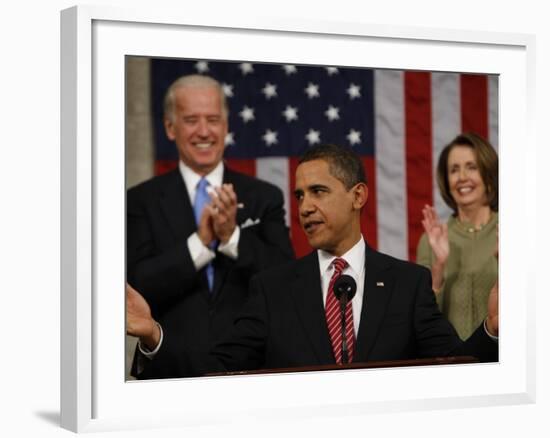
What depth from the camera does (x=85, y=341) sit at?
7.30m

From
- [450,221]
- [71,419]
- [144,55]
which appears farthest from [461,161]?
[71,419]

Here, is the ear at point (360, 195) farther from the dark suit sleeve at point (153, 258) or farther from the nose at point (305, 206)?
the dark suit sleeve at point (153, 258)

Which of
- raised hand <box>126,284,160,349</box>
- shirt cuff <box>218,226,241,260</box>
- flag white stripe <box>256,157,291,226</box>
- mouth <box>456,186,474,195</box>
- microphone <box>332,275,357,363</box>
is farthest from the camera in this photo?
mouth <box>456,186,474,195</box>

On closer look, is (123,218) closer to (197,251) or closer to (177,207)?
(177,207)

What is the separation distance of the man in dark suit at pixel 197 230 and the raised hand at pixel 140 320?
0.13ft

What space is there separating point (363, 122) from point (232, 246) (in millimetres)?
1083

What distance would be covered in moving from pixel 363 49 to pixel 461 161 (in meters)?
0.94

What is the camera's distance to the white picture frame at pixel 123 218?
7312 mm

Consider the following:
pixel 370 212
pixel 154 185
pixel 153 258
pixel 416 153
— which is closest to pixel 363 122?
pixel 416 153

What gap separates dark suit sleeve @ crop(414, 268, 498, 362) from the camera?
8203mm

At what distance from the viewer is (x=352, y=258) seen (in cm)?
805

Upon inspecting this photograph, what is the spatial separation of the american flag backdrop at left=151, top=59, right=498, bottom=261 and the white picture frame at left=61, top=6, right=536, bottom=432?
90 mm

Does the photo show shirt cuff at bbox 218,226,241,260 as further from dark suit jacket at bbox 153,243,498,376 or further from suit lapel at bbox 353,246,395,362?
suit lapel at bbox 353,246,395,362

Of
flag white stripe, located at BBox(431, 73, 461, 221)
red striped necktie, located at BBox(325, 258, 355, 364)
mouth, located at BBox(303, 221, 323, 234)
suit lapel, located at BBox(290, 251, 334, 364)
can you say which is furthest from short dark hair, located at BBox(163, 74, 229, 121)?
flag white stripe, located at BBox(431, 73, 461, 221)
